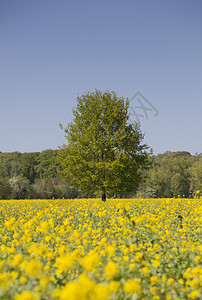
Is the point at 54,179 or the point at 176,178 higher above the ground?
the point at 176,178

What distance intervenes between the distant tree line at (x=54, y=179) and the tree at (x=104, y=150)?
13.4m

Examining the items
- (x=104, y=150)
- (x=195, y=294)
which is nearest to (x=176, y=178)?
(x=104, y=150)

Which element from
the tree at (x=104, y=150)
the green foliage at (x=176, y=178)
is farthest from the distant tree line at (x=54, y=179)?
the tree at (x=104, y=150)

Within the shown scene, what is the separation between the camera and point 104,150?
739 inches

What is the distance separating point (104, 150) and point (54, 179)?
46382 millimetres

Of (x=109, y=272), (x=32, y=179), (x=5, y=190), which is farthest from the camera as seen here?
(x=32, y=179)

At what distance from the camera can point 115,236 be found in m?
6.31

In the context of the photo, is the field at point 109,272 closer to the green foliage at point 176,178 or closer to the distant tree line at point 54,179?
the distant tree line at point 54,179

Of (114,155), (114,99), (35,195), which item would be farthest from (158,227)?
(35,195)

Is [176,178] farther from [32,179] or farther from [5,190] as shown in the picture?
[5,190]

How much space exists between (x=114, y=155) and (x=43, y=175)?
2108 inches

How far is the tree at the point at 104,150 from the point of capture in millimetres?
18672

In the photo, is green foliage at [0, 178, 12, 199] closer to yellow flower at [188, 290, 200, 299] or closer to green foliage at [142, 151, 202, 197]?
green foliage at [142, 151, 202, 197]

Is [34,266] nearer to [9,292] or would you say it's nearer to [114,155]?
[9,292]
